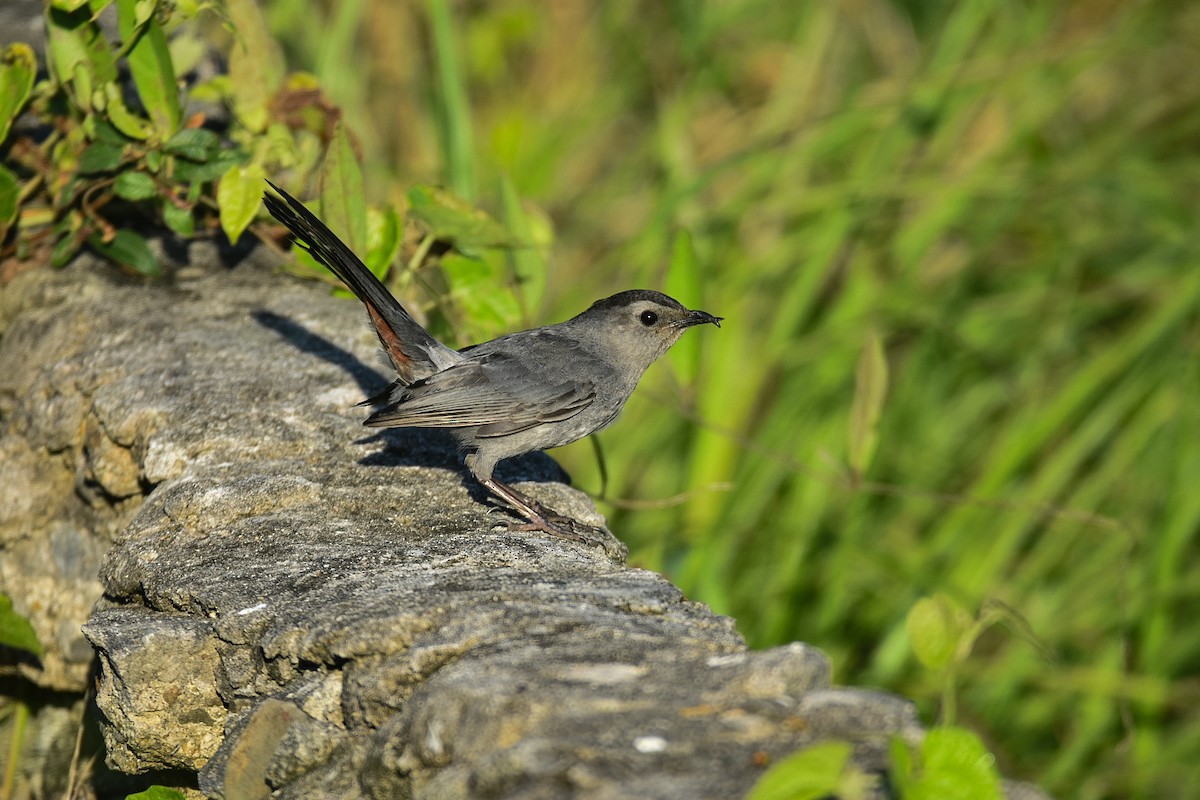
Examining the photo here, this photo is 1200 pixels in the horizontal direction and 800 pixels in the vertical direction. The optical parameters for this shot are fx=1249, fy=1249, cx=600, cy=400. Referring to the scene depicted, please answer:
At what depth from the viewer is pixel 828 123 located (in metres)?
4.52

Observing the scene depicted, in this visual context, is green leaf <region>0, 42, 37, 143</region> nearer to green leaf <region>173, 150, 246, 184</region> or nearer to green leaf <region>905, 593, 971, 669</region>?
green leaf <region>173, 150, 246, 184</region>

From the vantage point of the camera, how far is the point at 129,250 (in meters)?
3.55

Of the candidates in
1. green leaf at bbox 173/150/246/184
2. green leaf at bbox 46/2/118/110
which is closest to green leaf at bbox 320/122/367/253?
green leaf at bbox 173/150/246/184

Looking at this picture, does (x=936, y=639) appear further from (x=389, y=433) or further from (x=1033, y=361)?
(x=1033, y=361)

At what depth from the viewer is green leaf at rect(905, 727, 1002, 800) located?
4.97 feet

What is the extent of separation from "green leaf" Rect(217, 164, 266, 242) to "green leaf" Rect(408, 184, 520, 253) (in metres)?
0.44

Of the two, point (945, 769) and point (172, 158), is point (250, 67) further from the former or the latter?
point (945, 769)

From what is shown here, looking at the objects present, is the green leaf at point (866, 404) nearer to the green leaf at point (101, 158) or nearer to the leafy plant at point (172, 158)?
the leafy plant at point (172, 158)

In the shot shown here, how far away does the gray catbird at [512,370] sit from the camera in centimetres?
313

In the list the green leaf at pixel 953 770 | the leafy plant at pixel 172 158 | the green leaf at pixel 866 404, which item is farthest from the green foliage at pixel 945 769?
the leafy plant at pixel 172 158

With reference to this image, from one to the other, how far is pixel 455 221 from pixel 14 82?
1188 millimetres

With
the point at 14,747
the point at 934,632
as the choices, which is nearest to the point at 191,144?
the point at 14,747

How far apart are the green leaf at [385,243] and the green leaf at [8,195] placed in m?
0.95

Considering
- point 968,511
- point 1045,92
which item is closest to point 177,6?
point 968,511
